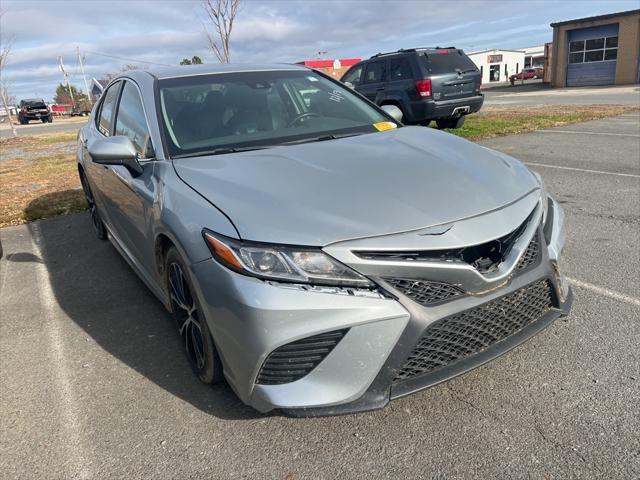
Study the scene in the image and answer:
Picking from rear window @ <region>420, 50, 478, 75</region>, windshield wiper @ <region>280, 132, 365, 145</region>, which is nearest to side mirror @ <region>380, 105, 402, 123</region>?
windshield wiper @ <region>280, 132, 365, 145</region>

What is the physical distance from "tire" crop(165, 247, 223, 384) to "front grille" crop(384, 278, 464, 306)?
903 millimetres

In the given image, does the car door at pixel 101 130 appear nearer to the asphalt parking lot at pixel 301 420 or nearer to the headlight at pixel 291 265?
the asphalt parking lot at pixel 301 420

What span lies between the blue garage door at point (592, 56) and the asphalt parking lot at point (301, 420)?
3602 cm

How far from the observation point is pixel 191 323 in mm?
2631

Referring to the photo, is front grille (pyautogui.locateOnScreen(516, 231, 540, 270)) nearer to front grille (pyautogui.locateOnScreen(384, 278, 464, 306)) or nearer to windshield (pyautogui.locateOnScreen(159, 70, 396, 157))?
front grille (pyautogui.locateOnScreen(384, 278, 464, 306))

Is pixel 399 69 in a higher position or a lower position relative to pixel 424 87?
higher

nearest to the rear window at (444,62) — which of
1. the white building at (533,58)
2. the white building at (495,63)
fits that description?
the white building at (495,63)

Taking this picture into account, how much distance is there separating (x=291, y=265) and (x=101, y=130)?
3.23 metres

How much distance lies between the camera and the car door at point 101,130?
13.6 feet

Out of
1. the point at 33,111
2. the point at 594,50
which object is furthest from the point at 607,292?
the point at 33,111

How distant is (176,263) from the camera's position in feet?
8.44

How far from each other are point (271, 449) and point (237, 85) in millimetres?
2350

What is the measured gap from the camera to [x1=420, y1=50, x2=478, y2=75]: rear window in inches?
443

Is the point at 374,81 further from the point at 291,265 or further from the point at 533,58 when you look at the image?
the point at 533,58
